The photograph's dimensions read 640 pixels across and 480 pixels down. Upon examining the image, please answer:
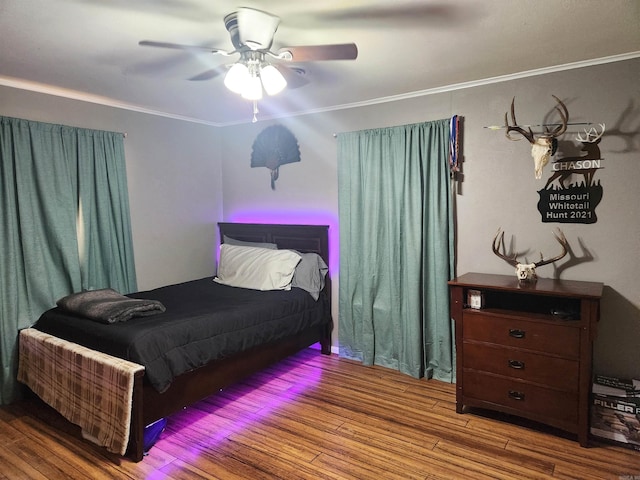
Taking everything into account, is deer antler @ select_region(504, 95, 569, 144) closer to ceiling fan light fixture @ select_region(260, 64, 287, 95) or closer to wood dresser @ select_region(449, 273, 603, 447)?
wood dresser @ select_region(449, 273, 603, 447)

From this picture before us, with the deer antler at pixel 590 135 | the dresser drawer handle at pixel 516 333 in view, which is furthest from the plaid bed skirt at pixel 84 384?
the deer antler at pixel 590 135

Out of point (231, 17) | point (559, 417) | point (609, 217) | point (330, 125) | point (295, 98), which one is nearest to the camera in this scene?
point (231, 17)

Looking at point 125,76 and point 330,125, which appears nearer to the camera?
point 125,76

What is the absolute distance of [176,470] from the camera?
230 centimetres

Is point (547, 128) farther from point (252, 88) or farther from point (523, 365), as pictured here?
point (252, 88)

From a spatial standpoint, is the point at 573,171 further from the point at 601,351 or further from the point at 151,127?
the point at 151,127

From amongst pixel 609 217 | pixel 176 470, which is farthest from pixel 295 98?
pixel 176 470

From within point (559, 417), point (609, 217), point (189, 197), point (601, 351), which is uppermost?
point (189, 197)

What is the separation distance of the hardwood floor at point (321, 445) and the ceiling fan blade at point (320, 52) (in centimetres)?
215

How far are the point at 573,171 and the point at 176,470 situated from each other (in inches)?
121

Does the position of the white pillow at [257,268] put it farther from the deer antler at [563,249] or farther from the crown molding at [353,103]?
the deer antler at [563,249]

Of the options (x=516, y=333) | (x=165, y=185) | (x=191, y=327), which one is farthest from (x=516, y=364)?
(x=165, y=185)

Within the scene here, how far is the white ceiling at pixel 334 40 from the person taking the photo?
1.93m

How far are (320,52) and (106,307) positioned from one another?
2.07 m
